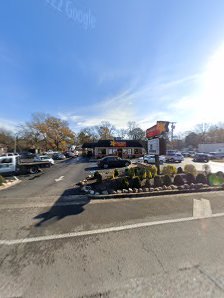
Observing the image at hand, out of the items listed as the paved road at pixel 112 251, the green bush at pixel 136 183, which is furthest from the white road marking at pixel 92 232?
the green bush at pixel 136 183

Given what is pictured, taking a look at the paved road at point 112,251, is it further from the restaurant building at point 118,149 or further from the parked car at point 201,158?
the restaurant building at point 118,149

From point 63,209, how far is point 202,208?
4903 millimetres

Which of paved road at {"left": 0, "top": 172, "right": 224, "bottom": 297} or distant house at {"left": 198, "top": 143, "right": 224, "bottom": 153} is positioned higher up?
distant house at {"left": 198, "top": 143, "right": 224, "bottom": 153}

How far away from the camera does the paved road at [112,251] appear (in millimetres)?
2898

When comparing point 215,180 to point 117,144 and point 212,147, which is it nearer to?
point 117,144

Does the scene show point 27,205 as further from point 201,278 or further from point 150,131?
point 150,131

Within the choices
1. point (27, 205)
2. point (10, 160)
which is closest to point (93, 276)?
A: point (27, 205)

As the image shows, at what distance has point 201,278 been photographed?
3070mm

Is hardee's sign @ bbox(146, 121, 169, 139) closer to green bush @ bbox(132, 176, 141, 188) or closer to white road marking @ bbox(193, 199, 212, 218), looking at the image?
green bush @ bbox(132, 176, 141, 188)

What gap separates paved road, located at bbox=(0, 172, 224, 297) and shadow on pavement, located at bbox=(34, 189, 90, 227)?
0.12 ft

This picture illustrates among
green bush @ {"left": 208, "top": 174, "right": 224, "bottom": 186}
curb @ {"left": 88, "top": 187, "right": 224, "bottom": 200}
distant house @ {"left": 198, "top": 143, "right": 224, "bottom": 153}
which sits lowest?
curb @ {"left": 88, "top": 187, "right": 224, "bottom": 200}

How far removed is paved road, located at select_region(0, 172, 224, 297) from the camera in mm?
2898

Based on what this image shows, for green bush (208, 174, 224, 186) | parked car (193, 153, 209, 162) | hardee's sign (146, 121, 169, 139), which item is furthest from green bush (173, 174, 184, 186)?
parked car (193, 153, 209, 162)

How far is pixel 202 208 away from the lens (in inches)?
264
